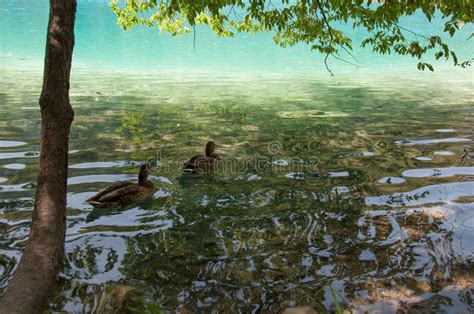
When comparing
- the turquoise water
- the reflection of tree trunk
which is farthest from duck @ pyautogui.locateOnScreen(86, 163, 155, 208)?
the turquoise water

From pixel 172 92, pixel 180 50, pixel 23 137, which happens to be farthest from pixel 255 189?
pixel 180 50

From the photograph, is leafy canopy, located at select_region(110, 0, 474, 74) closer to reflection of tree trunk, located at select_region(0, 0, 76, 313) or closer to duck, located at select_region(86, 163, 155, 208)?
duck, located at select_region(86, 163, 155, 208)

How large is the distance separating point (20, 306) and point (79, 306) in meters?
1.01

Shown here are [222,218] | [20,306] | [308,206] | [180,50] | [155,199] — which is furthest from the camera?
[180,50]

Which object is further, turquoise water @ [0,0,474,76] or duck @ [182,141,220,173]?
turquoise water @ [0,0,474,76]

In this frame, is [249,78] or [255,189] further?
[249,78]

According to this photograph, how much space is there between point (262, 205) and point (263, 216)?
0.57m

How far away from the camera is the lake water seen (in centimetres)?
563

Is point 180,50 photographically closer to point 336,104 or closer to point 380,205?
point 336,104

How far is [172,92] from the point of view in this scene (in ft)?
85.0

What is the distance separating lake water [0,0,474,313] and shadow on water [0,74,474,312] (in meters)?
0.03

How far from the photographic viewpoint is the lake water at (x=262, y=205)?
5633 millimetres

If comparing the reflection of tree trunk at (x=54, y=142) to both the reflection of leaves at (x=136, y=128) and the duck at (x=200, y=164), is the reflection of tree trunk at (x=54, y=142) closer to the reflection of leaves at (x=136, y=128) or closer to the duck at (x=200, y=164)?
the duck at (x=200, y=164)

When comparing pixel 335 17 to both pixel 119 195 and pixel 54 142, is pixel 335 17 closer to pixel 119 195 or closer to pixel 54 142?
pixel 119 195
